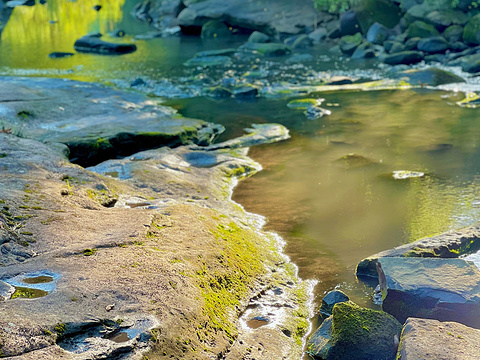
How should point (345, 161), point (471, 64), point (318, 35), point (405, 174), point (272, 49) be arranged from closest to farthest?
point (405, 174) < point (345, 161) < point (471, 64) < point (272, 49) < point (318, 35)

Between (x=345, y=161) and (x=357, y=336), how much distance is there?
5388mm

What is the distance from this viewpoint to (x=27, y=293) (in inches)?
152

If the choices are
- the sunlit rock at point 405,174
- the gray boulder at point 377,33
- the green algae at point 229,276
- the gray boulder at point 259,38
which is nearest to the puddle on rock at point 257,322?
the green algae at point 229,276

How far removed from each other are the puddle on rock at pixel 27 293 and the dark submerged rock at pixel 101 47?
21324mm

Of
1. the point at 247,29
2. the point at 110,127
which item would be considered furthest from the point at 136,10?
the point at 110,127

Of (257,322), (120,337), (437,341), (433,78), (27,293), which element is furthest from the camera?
(433,78)

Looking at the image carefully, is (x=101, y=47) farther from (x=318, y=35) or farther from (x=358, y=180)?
(x=358, y=180)

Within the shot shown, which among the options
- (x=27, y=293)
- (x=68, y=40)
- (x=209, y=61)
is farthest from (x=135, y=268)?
(x=68, y=40)

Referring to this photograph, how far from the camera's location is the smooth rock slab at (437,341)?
3.80 metres

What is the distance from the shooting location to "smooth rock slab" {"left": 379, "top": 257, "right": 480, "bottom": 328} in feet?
15.0

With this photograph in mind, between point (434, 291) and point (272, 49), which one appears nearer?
point (434, 291)

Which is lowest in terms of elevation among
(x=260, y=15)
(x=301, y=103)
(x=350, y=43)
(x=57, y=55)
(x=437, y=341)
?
(x=57, y=55)

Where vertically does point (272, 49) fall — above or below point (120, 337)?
below

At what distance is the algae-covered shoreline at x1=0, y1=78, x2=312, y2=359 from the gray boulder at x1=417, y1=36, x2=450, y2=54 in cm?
1411
